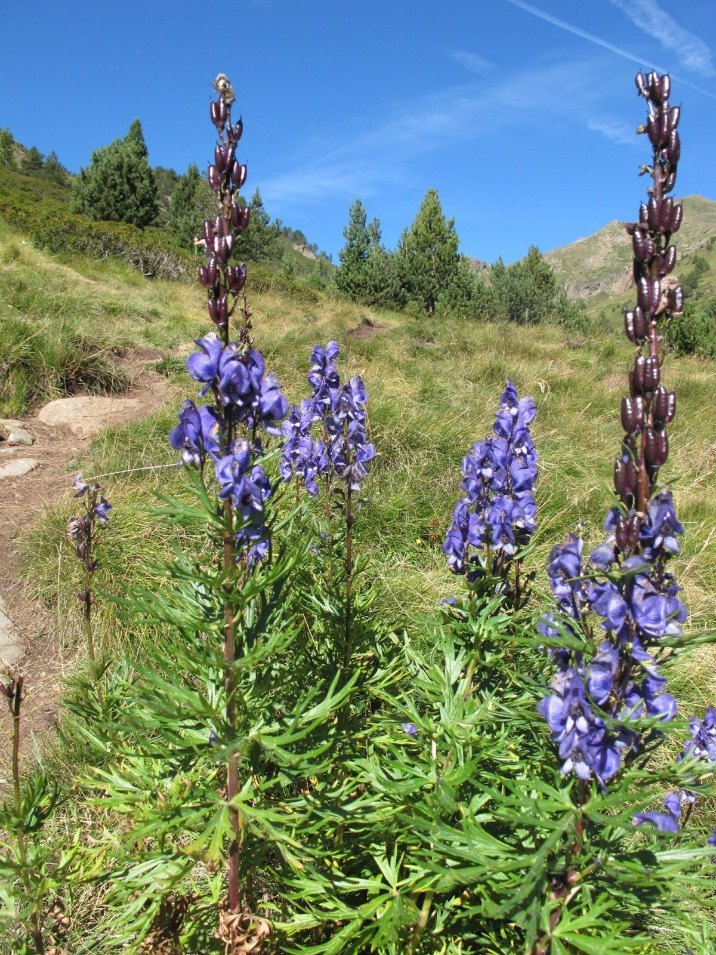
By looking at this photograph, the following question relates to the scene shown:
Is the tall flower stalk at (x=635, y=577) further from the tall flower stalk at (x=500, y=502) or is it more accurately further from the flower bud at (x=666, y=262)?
the tall flower stalk at (x=500, y=502)

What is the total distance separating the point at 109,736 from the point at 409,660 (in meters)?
1.08

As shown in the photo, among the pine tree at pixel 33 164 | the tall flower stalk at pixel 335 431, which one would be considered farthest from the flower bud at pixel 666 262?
the pine tree at pixel 33 164

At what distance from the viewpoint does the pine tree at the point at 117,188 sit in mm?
23750

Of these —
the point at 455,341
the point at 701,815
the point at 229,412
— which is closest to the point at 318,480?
the point at 229,412

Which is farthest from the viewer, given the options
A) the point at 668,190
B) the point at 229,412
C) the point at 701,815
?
the point at 701,815

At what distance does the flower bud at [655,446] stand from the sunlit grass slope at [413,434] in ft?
0.17

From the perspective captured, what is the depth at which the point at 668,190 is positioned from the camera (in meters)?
1.09

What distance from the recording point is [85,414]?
21.1 feet

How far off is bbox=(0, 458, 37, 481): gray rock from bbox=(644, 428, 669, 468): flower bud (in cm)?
521

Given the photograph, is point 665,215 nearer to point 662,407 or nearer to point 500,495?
point 662,407

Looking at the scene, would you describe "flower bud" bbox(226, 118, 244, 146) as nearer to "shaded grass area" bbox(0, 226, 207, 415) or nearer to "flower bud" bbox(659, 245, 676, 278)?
"flower bud" bbox(659, 245, 676, 278)

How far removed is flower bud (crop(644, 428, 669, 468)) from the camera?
1062 mm

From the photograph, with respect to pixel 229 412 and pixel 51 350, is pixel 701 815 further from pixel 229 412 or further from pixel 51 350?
pixel 51 350

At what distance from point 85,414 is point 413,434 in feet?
11.3
